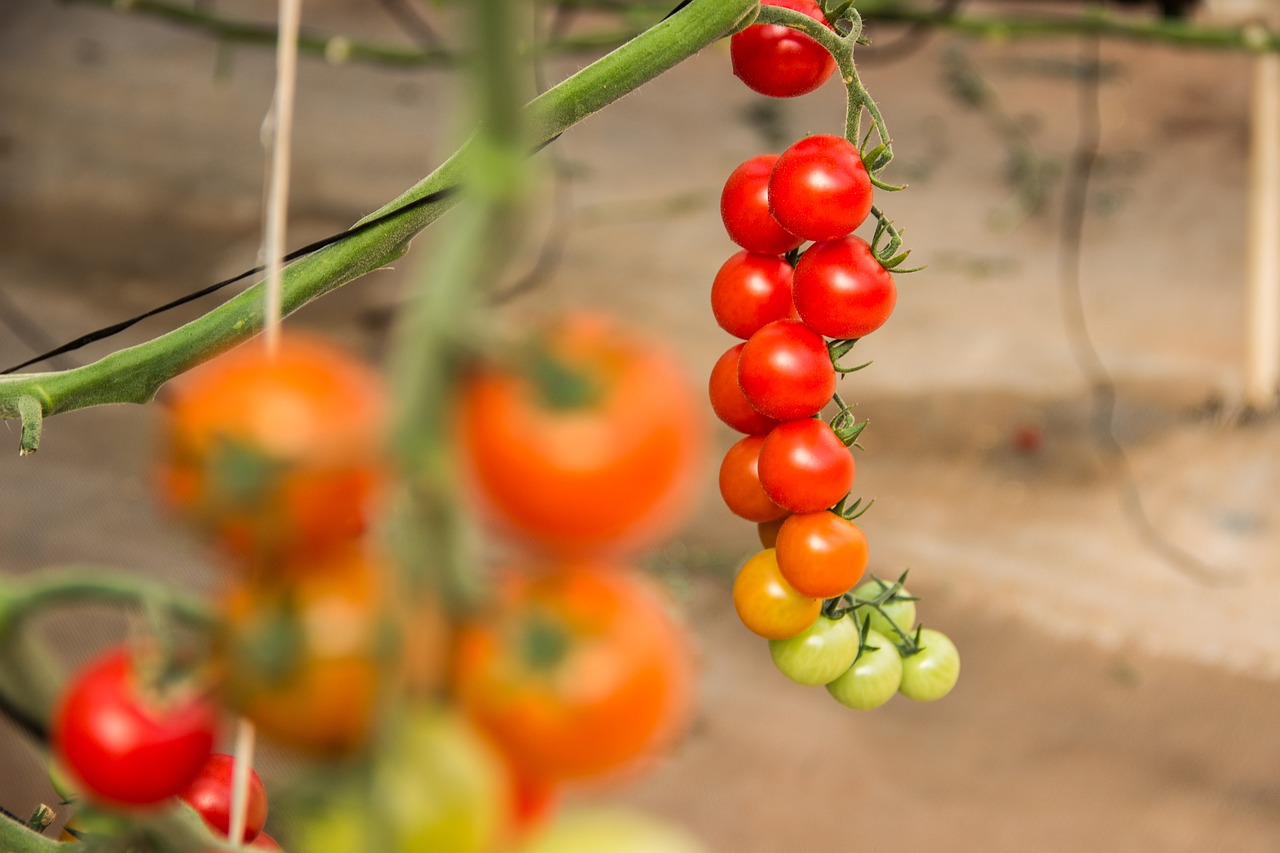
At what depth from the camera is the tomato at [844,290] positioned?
417mm

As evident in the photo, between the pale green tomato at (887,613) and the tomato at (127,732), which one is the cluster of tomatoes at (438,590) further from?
the pale green tomato at (887,613)

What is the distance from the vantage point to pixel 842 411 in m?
0.45

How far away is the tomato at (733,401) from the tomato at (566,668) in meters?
0.30

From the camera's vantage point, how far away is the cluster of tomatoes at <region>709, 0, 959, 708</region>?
42cm

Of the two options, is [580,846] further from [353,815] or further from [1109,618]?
[1109,618]

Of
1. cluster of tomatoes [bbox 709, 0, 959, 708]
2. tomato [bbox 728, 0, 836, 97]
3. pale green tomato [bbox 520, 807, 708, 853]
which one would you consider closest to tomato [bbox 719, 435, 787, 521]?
cluster of tomatoes [bbox 709, 0, 959, 708]

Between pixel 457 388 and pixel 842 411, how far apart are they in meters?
0.31

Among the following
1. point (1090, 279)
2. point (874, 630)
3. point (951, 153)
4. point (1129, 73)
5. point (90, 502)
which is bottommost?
point (874, 630)

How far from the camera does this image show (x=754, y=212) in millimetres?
449

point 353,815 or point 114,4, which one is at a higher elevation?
point 114,4

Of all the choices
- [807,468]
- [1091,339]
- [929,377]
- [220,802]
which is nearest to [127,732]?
[220,802]

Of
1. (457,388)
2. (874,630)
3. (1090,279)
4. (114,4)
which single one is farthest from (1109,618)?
(114,4)

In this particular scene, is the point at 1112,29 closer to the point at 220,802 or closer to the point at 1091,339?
the point at 1091,339

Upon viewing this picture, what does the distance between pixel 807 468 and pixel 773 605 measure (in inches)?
2.2
